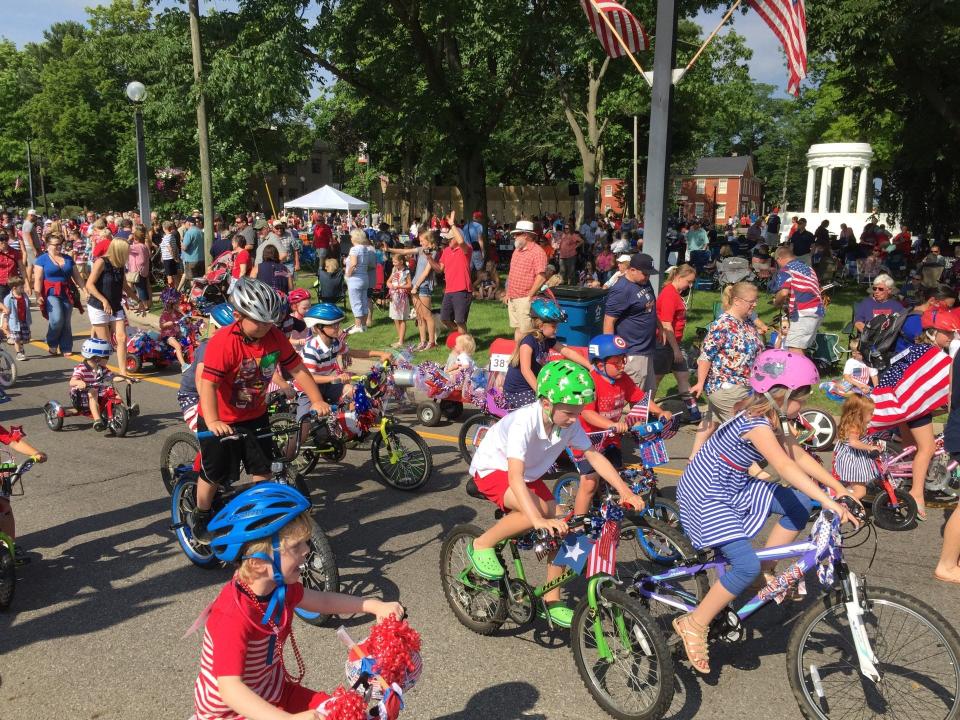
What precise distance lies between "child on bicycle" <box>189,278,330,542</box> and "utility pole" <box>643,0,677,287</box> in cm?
685

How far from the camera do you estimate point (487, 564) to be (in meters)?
4.64

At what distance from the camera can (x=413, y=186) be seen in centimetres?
4597

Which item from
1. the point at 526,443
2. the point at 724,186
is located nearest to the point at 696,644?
the point at 526,443

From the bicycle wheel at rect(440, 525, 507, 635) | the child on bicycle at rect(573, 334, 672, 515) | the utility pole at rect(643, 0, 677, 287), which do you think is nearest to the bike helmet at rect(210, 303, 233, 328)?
the bicycle wheel at rect(440, 525, 507, 635)

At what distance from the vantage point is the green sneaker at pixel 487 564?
464 cm

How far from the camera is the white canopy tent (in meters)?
25.8

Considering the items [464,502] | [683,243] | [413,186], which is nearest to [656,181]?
[464,502]

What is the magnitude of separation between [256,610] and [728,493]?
2.57 metres

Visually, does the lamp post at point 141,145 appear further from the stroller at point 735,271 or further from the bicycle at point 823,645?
the bicycle at point 823,645

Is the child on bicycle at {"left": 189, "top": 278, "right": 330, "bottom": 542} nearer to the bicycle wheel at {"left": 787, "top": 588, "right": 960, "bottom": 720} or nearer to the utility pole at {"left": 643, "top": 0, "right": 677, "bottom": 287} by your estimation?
the bicycle wheel at {"left": 787, "top": 588, "right": 960, "bottom": 720}

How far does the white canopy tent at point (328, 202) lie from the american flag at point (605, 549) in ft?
72.8

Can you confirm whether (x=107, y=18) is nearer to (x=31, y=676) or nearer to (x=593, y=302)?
(x=593, y=302)

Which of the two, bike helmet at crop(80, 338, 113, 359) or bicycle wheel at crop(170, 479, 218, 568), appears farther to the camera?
bike helmet at crop(80, 338, 113, 359)

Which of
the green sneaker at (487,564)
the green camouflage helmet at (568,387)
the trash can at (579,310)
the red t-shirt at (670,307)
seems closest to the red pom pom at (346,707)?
the green camouflage helmet at (568,387)
